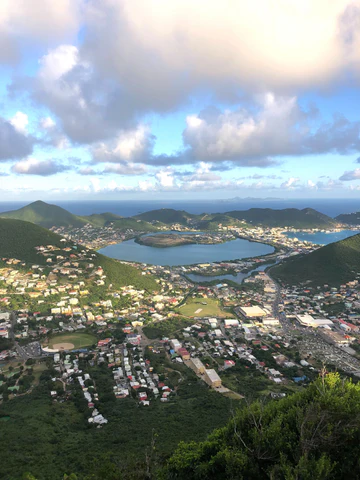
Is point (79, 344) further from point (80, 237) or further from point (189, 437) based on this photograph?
point (80, 237)

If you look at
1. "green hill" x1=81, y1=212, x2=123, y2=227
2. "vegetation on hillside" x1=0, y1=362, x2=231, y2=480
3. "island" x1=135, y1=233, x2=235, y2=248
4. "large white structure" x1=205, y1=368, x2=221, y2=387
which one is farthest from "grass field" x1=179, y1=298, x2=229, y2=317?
"green hill" x1=81, y1=212, x2=123, y2=227

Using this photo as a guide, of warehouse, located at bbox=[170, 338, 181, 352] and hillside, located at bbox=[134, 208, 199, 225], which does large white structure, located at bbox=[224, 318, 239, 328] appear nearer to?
warehouse, located at bbox=[170, 338, 181, 352]

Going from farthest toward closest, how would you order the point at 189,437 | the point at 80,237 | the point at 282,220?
the point at 282,220 < the point at 80,237 < the point at 189,437

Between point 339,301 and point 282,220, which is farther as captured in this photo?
point 282,220

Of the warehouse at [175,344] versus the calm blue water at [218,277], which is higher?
the calm blue water at [218,277]

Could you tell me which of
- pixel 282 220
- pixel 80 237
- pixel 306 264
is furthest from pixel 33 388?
pixel 282 220

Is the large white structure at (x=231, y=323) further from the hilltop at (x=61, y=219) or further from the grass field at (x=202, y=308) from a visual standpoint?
the hilltop at (x=61, y=219)

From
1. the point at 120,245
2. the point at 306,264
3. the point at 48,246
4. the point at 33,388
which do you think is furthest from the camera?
the point at 120,245

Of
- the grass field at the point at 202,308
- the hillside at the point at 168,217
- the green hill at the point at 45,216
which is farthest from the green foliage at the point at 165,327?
the hillside at the point at 168,217
